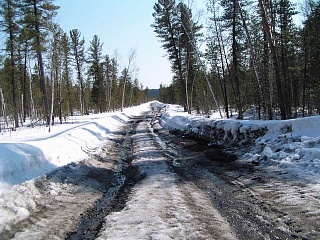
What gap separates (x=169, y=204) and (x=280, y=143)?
17.1ft

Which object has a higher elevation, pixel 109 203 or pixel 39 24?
pixel 39 24

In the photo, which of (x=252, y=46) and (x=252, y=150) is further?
(x=252, y=46)

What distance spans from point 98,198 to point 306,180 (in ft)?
15.1

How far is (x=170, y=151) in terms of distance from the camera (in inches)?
480

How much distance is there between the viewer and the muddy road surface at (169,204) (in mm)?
4449

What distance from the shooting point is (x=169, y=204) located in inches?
220

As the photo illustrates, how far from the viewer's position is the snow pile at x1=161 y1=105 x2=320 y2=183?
23.8 ft

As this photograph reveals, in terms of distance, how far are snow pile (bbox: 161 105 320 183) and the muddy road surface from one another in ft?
1.93

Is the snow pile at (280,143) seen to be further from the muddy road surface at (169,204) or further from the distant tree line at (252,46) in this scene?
the distant tree line at (252,46)

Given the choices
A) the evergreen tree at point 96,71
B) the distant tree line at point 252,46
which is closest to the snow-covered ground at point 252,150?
the distant tree line at point 252,46

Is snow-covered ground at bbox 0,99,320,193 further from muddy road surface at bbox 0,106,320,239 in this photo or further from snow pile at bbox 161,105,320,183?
muddy road surface at bbox 0,106,320,239

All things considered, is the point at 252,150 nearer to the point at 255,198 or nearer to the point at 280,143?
the point at 280,143

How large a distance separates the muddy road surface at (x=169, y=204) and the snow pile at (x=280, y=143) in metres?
0.59

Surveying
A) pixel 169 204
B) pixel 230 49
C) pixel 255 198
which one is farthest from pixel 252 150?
pixel 230 49
